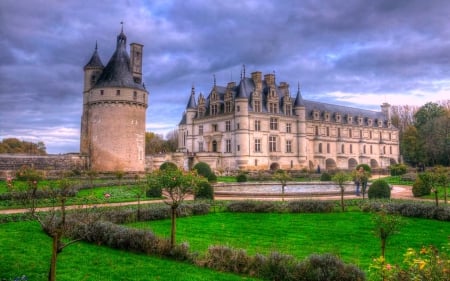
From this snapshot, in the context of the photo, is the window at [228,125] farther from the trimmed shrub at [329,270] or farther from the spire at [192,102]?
the trimmed shrub at [329,270]

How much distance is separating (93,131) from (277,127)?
22.7 meters

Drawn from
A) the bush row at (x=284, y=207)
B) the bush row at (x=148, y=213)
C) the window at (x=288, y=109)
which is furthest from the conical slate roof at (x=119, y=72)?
the bush row at (x=284, y=207)

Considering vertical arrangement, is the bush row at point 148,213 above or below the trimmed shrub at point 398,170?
below

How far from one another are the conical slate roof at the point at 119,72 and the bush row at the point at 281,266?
30802 mm

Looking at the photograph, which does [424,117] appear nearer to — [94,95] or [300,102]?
[300,102]

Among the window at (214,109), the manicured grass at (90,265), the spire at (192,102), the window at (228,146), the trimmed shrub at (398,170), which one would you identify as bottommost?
the manicured grass at (90,265)

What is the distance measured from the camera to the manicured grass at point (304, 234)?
930cm

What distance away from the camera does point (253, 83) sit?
47750mm

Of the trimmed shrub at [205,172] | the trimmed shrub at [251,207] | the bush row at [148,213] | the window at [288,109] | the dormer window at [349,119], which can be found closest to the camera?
the bush row at [148,213]

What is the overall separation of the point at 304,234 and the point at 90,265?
616cm

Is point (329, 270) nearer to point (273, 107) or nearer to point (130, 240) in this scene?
point (130, 240)

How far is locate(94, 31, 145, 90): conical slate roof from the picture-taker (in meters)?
36.2

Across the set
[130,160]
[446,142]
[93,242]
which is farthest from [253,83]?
Answer: [93,242]

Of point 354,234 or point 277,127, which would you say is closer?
point 354,234
